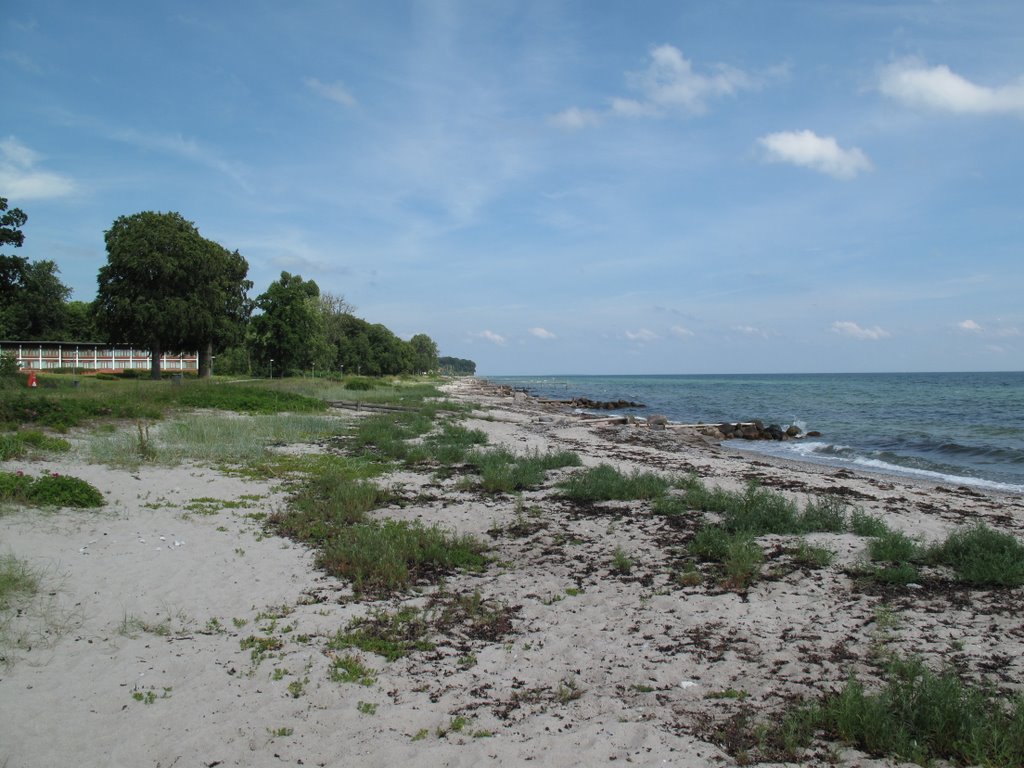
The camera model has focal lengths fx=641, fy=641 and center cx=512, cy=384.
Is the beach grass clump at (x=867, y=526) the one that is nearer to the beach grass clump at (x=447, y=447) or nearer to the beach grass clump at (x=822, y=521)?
the beach grass clump at (x=822, y=521)

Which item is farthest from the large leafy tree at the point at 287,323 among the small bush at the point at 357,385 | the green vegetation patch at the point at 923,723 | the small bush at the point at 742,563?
the green vegetation patch at the point at 923,723

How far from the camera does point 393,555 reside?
8008mm

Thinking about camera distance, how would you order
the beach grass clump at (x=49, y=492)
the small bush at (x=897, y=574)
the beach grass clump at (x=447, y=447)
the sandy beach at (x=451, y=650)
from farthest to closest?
1. the beach grass clump at (x=447, y=447)
2. the beach grass clump at (x=49, y=492)
3. the small bush at (x=897, y=574)
4. the sandy beach at (x=451, y=650)

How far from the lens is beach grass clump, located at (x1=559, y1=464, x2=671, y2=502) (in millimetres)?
11773

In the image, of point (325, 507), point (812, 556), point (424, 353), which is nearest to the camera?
point (812, 556)

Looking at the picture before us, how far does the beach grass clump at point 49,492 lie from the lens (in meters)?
9.47

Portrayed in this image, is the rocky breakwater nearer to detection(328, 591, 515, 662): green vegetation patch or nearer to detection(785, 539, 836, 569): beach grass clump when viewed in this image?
detection(785, 539, 836, 569): beach grass clump

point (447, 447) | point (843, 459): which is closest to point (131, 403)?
point (447, 447)

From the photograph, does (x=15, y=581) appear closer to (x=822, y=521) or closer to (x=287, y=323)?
(x=822, y=521)

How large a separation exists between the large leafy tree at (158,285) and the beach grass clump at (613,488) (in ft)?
129

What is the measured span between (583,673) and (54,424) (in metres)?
16.9

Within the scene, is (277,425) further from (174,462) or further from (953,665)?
(953,665)

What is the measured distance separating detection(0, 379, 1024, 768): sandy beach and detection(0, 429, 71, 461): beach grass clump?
464 centimetres

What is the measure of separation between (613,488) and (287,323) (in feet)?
166
